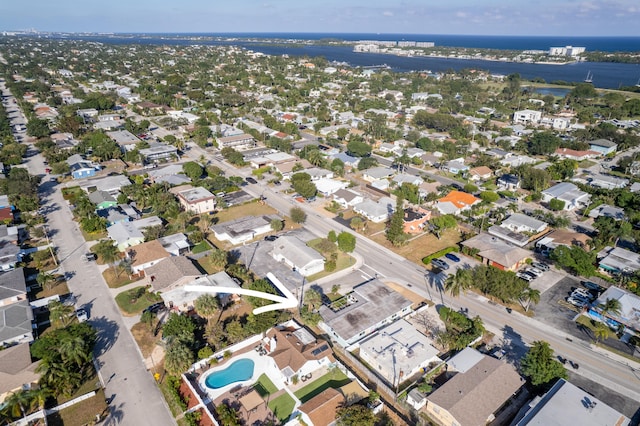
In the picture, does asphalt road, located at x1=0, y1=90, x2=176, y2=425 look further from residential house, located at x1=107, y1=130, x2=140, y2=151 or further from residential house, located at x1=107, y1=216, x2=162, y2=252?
residential house, located at x1=107, y1=130, x2=140, y2=151

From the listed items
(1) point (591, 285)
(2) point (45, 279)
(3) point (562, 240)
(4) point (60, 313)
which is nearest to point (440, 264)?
(1) point (591, 285)

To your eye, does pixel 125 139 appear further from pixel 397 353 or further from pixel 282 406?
pixel 397 353

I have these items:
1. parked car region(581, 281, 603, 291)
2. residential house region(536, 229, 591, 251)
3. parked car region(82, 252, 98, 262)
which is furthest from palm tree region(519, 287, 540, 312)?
parked car region(82, 252, 98, 262)

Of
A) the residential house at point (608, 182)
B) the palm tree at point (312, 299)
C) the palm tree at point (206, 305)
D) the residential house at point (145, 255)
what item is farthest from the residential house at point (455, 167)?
the palm tree at point (206, 305)

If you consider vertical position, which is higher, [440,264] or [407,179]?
[407,179]

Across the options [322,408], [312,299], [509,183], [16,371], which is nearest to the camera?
[322,408]

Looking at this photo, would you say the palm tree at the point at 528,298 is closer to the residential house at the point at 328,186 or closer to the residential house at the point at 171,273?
the residential house at the point at 328,186
